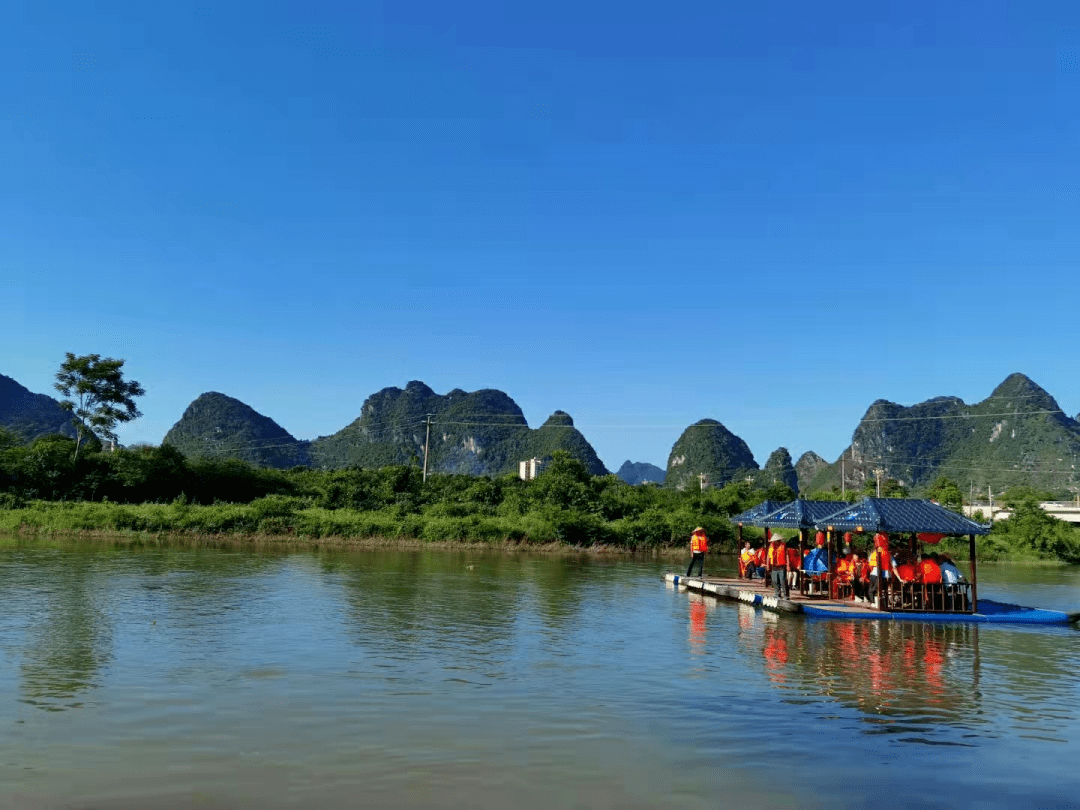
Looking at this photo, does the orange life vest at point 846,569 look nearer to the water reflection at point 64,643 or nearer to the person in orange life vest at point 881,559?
the person in orange life vest at point 881,559

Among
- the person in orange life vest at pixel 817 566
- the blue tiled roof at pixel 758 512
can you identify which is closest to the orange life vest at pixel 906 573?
the person in orange life vest at pixel 817 566

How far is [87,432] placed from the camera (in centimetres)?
4156

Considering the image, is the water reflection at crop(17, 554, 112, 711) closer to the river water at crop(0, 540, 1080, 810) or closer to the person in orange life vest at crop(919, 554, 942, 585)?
the river water at crop(0, 540, 1080, 810)

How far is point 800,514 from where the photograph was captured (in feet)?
56.3

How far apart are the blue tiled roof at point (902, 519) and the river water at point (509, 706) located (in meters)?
1.70

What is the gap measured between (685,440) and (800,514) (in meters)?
83.2

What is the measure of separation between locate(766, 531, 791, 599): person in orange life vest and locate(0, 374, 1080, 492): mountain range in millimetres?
66044

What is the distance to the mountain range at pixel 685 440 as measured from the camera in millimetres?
86062

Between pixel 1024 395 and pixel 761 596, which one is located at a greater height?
pixel 1024 395

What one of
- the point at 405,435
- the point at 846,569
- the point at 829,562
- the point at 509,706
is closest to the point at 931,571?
the point at 846,569

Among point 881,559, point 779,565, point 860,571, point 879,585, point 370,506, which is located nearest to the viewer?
point 879,585

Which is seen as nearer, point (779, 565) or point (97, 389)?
point (779, 565)

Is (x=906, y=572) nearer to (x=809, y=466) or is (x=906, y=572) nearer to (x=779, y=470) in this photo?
(x=779, y=470)

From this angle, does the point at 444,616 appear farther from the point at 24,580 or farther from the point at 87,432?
the point at 87,432
